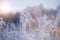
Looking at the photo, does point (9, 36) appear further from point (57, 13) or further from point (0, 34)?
point (57, 13)

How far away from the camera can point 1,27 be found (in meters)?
1.44

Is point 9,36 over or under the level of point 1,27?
under

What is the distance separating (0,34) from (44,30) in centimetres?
56

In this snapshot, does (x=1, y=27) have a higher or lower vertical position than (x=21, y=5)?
lower

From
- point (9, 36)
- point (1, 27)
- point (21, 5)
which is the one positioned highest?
point (21, 5)

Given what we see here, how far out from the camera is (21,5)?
146 cm

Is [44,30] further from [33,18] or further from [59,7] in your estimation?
[59,7]

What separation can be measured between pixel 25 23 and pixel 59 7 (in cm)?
48

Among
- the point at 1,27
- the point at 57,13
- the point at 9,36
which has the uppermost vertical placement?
the point at 57,13

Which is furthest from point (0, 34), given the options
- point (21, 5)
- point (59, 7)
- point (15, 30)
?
point (59, 7)

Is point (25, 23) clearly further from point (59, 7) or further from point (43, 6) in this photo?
point (59, 7)

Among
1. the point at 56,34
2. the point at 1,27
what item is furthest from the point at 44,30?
the point at 1,27

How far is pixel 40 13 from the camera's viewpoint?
1.46 metres

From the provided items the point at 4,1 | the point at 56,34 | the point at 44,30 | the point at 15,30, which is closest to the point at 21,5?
the point at 4,1
